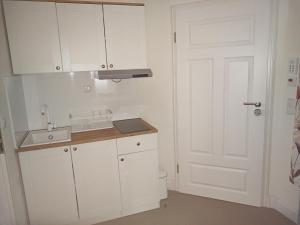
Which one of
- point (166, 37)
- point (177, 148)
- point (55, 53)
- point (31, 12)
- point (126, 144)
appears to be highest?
point (31, 12)

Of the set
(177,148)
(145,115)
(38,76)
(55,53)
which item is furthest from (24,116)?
(177,148)

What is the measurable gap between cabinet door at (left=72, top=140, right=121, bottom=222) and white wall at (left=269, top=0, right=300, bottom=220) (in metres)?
1.55

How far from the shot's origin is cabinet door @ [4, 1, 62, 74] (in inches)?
82.1

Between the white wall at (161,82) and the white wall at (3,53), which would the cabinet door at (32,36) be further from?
the white wall at (161,82)

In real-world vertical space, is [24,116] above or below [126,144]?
above

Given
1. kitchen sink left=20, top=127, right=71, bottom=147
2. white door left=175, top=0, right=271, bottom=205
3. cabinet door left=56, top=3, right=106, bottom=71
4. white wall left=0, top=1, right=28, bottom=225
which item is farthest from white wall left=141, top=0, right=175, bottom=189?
white wall left=0, top=1, right=28, bottom=225

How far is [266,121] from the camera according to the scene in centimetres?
235

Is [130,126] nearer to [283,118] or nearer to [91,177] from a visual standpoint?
[91,177]

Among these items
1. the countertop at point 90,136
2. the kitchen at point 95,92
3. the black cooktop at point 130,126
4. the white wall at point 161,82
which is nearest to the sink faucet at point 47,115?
the kitchen at point 95,92

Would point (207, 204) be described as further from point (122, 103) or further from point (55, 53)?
point (55, 53)

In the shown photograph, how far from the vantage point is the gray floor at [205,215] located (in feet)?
7.68

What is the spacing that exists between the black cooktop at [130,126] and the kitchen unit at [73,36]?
61 centimetres

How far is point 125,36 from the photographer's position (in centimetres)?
243

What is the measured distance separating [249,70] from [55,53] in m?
1.83
